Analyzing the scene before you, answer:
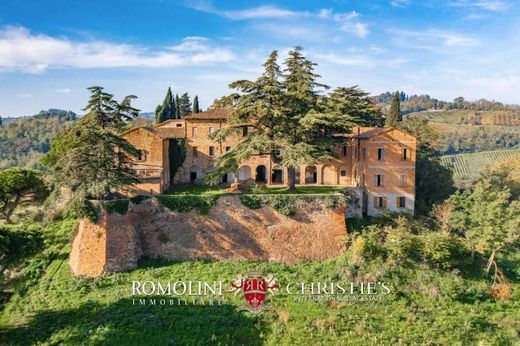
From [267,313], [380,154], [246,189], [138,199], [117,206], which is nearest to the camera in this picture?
[267,313]

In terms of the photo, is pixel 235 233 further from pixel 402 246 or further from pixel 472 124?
pixel 472 124

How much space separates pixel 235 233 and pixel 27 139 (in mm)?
104592

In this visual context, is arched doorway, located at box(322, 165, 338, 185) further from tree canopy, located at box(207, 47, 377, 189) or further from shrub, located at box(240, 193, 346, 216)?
shrub, located at box(240, 193, 346, 216)

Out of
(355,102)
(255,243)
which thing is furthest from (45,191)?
(355,102)

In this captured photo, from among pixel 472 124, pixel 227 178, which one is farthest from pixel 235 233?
pixel 472 124

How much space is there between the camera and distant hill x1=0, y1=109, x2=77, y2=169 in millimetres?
98188

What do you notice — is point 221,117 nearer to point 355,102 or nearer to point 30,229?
point 355,102

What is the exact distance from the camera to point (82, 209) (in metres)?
22.0

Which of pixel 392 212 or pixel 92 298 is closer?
pixel 92 298

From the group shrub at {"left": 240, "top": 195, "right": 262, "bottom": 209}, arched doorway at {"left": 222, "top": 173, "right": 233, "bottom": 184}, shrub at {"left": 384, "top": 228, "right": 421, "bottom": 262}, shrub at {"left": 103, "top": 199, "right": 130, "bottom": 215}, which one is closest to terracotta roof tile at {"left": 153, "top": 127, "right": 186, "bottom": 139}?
arched doorway at {"left": 222, "top": 173, "right": 233, "bottom": 184}

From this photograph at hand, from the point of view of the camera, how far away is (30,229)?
68.4ft

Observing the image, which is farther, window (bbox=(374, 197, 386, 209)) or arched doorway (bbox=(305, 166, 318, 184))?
arched doorway (bbox=(305, 166, 318, 184))

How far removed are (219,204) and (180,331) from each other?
27.9 ft

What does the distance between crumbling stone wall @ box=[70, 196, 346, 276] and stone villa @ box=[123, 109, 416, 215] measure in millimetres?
4542
